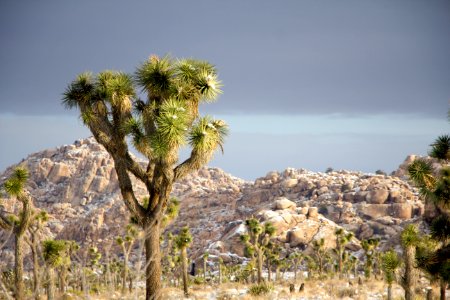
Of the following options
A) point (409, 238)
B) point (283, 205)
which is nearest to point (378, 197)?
point (283, 205)

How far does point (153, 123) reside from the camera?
13555 mm

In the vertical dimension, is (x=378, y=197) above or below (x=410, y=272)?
above

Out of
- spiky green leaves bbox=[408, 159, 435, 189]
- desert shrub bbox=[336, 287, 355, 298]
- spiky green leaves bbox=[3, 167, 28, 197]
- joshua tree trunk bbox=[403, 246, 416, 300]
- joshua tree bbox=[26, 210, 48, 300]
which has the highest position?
spiky green leaves bbox=[3, 167, 28, 197]

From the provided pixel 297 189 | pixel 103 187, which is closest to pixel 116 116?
pixel 297 189

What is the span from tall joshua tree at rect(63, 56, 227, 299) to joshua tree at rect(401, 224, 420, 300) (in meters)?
8.82

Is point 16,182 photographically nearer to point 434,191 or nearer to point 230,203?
point 434,191

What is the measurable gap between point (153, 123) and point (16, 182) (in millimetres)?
8775

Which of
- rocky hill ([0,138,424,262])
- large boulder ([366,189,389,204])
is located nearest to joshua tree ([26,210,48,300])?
rocky hill ([0,138,424,262])

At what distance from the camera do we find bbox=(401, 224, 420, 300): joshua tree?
56.3 ft

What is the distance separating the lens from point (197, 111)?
14.3 metres

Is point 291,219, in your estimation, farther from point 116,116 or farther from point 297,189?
point 116,116

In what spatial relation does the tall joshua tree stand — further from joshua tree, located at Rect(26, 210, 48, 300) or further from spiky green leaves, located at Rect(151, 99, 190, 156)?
joshua tree, located at Rect(26, 210, 48, 300)

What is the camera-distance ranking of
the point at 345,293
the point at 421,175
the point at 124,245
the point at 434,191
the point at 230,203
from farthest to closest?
the point at 230,203, the point at 345,293, the point at 124,245, the point at 421,175, the point at 434,191

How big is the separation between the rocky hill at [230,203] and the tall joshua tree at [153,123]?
254ft
